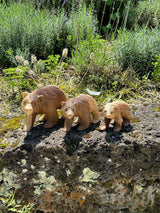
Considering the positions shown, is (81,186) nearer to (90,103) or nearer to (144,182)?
(144,182)

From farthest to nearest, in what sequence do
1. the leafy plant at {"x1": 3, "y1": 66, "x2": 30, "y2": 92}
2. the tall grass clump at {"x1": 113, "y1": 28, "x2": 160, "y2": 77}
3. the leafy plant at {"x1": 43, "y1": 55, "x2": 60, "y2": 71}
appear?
the tall grass clump at {"x1": 113, "y1": 28, "x2": 160, "y2": 77}
the leafy plant at {"x1": 43, "y1": 55, "x2": 60, "y2": 71}
the leafy plant at {"x1": 3, "y1": 66, "x2": 30, "y2": 92}

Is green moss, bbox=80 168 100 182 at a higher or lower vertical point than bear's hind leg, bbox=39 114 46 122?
lower

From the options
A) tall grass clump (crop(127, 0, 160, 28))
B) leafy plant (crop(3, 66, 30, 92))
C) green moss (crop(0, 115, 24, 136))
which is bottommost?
green moss (crop(0, 115, 24, 136))

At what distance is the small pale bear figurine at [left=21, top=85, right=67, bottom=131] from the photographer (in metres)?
1.96

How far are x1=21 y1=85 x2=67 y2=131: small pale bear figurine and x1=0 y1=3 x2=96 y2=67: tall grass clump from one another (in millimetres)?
1635

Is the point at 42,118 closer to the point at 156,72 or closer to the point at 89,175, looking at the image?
the point at 89,175

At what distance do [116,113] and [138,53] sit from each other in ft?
5.67

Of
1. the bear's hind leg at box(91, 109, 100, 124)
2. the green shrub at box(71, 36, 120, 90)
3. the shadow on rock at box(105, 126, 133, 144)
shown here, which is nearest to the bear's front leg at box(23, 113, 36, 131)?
the bear's hind leg at box(91, 109, 100, 124)

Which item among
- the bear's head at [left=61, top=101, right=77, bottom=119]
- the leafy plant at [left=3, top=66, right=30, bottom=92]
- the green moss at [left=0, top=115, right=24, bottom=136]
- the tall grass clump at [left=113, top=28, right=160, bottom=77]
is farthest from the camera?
the tall grass clump at [left=113, top=28, right=160, bottom=77]

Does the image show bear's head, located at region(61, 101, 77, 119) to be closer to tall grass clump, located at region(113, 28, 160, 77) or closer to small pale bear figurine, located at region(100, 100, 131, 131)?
small pale bear figurine, located at region(100, 100, 131, 131)

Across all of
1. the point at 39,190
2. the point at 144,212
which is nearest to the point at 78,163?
the point at 39,190

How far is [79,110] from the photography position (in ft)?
6.49

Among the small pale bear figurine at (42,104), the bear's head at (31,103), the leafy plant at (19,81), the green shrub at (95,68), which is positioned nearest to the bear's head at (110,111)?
the small pale bear figurine at (42,104)

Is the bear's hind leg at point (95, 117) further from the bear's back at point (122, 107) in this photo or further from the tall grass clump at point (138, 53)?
the tall grass clump at point (138, 53)
